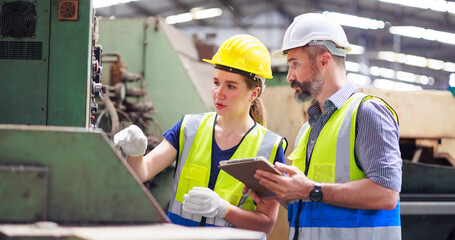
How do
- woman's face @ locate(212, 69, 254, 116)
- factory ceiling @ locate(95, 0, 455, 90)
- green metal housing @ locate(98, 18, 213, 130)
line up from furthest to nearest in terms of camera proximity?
factory ceiling @ locate(95, 0, 455, 90), green metal housing @ locate(98, 18, 213, 130), woman's face @ locate(212, 69, 254, 116)

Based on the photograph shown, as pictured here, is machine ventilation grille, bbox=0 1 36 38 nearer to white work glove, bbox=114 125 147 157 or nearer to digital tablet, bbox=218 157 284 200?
white work glove, bbox=114 125 147 157

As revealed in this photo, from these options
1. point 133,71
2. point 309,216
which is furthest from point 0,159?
point 133,71

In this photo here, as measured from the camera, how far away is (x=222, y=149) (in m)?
1.96

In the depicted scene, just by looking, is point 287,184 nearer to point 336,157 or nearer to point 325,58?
point 336,157

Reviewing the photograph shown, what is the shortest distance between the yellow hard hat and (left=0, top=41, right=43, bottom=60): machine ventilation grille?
70 cm

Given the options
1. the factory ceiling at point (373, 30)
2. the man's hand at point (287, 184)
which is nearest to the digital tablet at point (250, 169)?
the man's hand at point (287, 184)

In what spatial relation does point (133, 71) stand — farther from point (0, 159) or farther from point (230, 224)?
point (0, 159)

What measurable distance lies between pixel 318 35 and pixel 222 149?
568mm

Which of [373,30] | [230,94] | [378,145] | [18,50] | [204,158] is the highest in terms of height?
[373,30]

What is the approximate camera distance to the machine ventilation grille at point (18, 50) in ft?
6.10

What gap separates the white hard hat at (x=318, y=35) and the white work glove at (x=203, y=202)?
2.07 feet

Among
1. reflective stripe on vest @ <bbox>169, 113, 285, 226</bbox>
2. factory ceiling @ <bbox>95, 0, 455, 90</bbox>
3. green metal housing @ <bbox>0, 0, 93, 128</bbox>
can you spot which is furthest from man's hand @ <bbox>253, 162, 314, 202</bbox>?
factory ceiling @ <bbox>95, 0, 455, 90</bbox>

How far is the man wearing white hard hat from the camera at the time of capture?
1.61 metres

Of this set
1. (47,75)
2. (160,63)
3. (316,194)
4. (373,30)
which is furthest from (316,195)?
(373,30)
